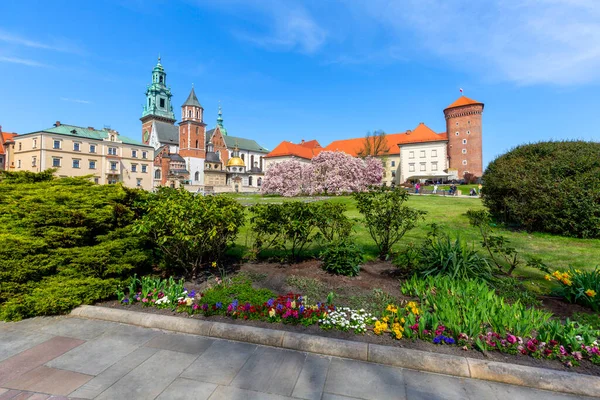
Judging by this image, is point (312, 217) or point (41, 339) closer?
point (41, 339)

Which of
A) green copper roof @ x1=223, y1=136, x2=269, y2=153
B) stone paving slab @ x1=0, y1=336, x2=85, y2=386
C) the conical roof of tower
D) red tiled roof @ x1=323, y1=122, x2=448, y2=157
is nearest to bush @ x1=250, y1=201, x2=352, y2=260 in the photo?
stone paving slab @ x1=0, y1=336, x2=85, y2=386

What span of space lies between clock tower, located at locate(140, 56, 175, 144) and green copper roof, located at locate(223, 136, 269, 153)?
1919cm

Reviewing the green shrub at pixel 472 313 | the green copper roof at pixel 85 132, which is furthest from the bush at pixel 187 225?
the green copper roof at pixel 85 132

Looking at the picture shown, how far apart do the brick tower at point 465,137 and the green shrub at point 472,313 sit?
2547 inches

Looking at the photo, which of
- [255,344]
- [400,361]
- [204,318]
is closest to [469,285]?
[400,361]

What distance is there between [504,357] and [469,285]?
4.91 feet

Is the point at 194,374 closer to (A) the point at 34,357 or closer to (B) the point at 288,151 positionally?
(A) the point at 34,357

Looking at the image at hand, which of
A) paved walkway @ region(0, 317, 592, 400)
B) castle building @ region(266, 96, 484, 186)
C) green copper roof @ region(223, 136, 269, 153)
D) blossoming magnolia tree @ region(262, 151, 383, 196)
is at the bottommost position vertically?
paved walkway @ region(0, 317, 592, 400)

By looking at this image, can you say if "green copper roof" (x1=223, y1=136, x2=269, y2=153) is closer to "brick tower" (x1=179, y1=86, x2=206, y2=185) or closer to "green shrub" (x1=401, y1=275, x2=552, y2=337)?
"brick tower" (x1=179, y1=86, x2=206, y2=185)

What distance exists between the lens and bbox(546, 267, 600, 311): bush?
4285 mm

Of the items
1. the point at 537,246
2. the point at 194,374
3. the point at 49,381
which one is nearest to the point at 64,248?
the point at 49,381

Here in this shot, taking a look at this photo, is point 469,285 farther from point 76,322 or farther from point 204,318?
point 76,322

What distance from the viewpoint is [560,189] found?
32.4 ft

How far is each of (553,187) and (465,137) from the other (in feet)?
193
